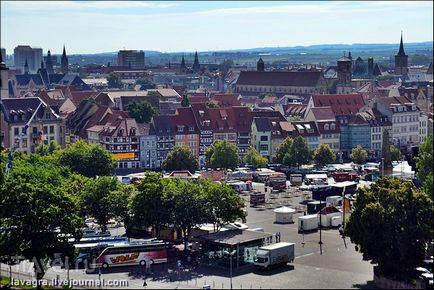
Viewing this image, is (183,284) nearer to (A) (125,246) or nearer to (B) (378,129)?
(A) (125,246)

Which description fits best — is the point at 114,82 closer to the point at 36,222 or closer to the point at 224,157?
the point at 224,157

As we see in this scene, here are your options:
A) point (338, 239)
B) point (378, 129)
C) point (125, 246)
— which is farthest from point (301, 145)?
point (125, 246)

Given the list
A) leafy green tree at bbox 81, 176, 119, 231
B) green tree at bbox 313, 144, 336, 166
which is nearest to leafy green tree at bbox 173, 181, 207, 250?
leafy green tree at bbox 81, 176, 119, 231

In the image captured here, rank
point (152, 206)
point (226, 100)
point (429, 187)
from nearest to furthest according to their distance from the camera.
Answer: point (429, 187) < point (152, 206) < point (226, 100)

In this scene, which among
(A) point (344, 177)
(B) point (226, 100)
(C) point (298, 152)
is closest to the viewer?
(A) point (344, 177)

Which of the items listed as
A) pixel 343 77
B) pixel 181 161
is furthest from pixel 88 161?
pixel 343 77

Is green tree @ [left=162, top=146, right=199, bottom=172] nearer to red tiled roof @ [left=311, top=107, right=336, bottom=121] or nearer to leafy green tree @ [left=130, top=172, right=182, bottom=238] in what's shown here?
red tiled roof @ [left=311, top=107, right=336, bottom=121]
